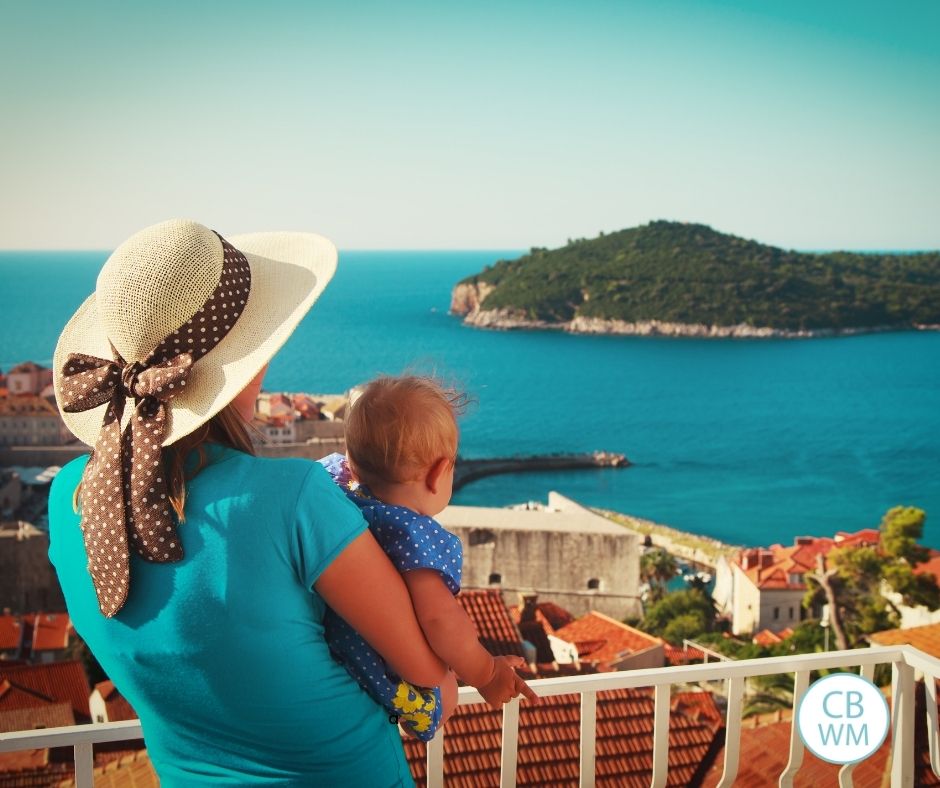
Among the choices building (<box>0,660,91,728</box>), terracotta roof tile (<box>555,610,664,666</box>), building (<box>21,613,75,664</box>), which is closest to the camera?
building (<box>0,660,91,728</box>)

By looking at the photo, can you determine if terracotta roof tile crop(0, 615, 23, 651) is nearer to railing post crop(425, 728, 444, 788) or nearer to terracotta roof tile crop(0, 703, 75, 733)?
Answer: terracotta roof tile crop(0, 703, 75, 733)

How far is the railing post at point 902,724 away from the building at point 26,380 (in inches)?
1395

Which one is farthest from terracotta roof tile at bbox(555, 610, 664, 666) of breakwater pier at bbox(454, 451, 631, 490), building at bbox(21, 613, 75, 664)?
breakwater pier at bbox(454, 451, 631, 490)

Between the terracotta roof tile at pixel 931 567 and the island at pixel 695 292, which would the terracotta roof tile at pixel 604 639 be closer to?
the terracotta roof tile at pixel 931 567

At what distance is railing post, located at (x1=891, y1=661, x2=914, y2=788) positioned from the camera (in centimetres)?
166

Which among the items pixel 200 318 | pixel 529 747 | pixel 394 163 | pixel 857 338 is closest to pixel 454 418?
pixel 200 318

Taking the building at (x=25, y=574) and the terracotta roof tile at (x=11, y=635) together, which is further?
the building at (x=25, y=574)

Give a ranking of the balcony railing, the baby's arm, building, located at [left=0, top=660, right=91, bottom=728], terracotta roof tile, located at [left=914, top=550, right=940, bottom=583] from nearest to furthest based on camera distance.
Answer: the baby's arm
the balcony railing
building, located at [left=0, top=660, right=91, bottom=728]
terracotta roof tile, located at [left=914, top=550, right=940, bottom=583]

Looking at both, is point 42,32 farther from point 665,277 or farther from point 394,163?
point 665,277

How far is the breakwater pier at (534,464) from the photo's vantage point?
36.5 metres

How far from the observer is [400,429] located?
3.13 feet

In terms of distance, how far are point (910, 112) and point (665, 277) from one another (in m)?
30.4

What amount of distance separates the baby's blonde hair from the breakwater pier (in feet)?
114

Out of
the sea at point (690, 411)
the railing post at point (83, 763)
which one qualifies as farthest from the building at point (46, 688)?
the sea at point (690, 411)
